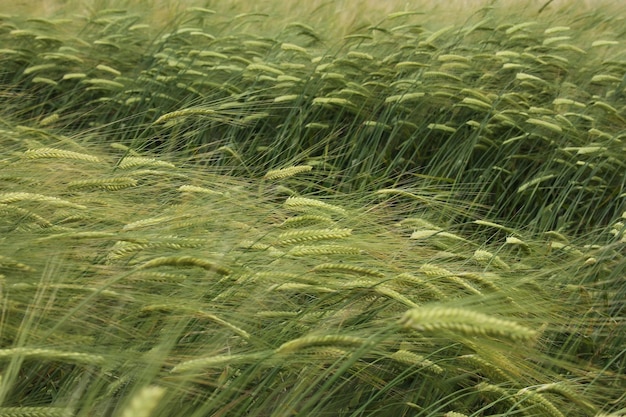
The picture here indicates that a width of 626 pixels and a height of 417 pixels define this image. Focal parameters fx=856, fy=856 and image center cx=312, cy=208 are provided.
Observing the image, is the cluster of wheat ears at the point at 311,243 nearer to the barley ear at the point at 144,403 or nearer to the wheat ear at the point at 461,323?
the wheat ear at the point at 461,323

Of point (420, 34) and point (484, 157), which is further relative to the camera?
point (420, 34)

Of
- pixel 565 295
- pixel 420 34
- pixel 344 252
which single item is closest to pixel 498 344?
pixel 344 252

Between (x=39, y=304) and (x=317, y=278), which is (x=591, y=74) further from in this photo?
(x=39, y=304)

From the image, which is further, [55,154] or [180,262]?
[55,154]

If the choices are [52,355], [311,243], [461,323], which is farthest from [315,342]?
[311,243]

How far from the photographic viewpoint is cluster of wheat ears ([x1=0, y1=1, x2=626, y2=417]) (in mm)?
1326

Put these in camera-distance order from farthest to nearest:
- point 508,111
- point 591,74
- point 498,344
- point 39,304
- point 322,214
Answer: point 591,74 → point 508,111 → point 322,214 → point 498,344 → point 39,304

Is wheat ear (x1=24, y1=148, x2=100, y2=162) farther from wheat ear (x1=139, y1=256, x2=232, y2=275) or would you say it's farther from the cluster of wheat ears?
wheat ear (x1=139, y1=256, x2=232, y2=275)

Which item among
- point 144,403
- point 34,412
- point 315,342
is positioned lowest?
point 34,412

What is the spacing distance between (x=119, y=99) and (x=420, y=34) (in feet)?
4.04

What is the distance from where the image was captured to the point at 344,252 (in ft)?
5.13

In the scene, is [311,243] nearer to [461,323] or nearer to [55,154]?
[55,154]

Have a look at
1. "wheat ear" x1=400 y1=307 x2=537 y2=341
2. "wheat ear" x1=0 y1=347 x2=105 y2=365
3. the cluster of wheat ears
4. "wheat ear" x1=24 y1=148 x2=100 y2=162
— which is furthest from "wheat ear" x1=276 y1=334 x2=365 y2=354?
"wheat ear" x1=24 y1=148 x2=100 y2=162

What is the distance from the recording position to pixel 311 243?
165cm
